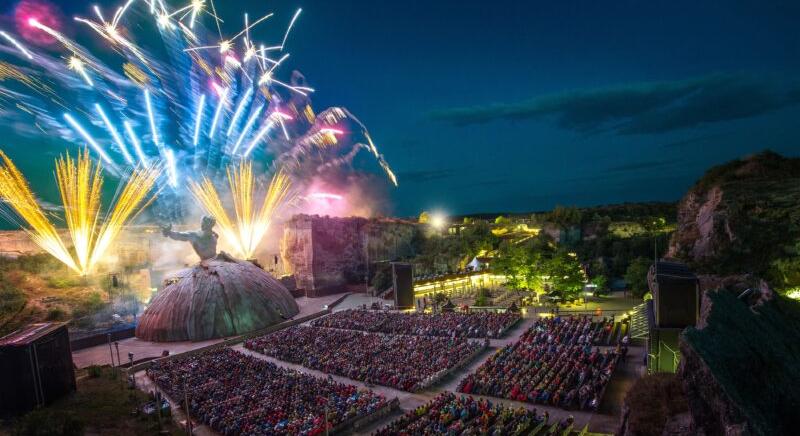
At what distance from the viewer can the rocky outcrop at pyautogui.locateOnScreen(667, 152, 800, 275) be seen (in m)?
30.1

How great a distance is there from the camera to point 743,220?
31.7 meters

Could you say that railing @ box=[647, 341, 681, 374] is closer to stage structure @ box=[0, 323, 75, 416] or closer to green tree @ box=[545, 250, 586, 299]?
green tree @ box=[545, 250, 586, 299]

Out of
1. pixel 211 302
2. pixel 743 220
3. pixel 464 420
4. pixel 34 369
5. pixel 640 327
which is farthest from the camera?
pixel 211 302

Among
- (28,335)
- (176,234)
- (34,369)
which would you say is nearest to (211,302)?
(176,234)

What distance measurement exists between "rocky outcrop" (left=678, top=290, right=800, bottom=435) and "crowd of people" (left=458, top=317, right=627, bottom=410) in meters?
6.79

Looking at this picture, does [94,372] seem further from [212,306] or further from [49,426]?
[212,306]

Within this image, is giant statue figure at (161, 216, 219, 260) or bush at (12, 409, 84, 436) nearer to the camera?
bush at (12, 409, 84, 436)

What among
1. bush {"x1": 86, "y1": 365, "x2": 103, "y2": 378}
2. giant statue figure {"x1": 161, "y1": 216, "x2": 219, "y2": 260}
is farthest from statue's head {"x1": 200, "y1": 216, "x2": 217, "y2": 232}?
bush {"x1": 86, "y1": 365, "x2": 103, "y2": 378}

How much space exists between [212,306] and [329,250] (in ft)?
65.3

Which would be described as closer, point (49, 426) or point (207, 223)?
point (49, 426)

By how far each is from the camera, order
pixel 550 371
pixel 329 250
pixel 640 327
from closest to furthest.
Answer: pixel 550 371
pixel 640 327
pixel 329 250

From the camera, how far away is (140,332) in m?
31.9

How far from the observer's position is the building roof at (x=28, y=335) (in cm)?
1503

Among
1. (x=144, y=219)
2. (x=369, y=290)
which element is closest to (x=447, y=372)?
(x=369, y=290)
